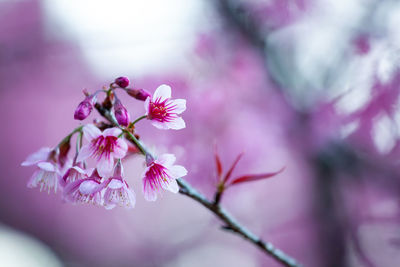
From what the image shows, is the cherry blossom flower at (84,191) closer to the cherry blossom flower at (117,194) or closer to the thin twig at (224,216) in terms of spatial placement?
the cherry blossom flower at (117,194)

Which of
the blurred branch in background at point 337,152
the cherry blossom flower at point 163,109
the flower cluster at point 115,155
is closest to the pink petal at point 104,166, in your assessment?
the flower cluster at point 115,155

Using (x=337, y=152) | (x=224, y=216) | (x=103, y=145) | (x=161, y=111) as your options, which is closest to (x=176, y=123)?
(x=161, y=111)

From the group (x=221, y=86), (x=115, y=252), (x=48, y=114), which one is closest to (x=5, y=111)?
(x=48, y=114)

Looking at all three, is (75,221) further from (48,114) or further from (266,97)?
(266,97)

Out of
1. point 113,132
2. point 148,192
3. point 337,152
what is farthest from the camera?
point 337,152

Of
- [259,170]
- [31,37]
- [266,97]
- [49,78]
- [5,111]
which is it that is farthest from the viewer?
[5,111]

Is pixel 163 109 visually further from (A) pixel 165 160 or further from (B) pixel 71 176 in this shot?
(B) pixel 71 176
